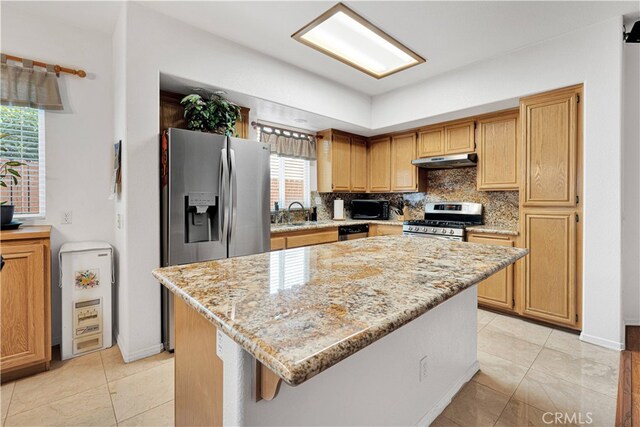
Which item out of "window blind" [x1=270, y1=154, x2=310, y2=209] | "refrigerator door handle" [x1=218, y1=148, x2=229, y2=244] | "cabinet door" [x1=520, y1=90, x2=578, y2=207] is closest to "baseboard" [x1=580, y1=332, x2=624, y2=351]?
"cabinet door" [x1=520, y1=90, x2=578, y2=207]

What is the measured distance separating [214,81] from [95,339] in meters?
2.40

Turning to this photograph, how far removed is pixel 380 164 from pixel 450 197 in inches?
45.6

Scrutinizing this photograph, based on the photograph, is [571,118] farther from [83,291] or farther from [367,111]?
[83,291]

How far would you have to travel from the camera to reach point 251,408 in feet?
2.77

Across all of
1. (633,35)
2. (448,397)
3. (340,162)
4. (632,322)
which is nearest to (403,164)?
(340,162)

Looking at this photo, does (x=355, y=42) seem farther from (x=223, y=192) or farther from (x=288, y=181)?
(x=288, y=181)

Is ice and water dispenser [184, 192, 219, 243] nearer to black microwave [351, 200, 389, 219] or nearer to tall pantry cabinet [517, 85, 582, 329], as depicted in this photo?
black microwave [351, 200, 389, 219]

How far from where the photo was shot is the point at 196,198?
2.47 metres

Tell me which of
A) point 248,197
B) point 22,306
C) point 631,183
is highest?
point 631,183

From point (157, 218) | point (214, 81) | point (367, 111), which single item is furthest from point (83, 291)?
point (367, 111)

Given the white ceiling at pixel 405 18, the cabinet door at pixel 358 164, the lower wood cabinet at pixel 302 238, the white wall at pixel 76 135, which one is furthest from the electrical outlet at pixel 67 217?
the cabinet door at pixel 358 164

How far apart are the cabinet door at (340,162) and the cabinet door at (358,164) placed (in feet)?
0.30

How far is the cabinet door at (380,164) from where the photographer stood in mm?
4582

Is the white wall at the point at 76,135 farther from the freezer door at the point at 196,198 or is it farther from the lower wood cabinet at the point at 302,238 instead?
the lower wood cabinet at the point at 302,238
